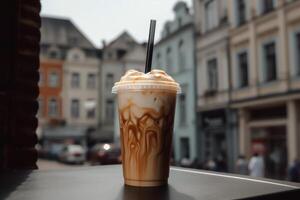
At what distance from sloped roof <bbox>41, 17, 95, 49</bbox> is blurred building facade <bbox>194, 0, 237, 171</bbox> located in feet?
66.6

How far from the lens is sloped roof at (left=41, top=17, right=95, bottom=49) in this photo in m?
38.2

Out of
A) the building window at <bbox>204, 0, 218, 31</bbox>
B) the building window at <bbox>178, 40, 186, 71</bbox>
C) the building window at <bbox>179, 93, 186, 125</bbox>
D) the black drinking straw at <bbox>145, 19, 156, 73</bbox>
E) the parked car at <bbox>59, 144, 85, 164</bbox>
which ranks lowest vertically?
the parked car at <bbox>59, 144, 85, 164</bbox>

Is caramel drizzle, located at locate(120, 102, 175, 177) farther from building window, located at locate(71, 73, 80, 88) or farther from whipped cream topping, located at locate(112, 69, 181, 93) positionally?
building window, located at locate(71, 73, 80, 88)

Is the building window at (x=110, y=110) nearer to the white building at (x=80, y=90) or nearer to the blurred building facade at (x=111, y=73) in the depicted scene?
the blurred building facade at (x=111, y=73)

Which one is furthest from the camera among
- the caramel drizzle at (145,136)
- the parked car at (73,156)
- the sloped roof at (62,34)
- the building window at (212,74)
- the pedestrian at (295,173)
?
the sloped roof at (62,34)

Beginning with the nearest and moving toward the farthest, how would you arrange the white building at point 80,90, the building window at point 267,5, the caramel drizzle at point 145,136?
1. the caramel drizzle at point 145,136
2. the building window at point 267,5
3. the white building at point 80,90

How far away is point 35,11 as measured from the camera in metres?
2.46

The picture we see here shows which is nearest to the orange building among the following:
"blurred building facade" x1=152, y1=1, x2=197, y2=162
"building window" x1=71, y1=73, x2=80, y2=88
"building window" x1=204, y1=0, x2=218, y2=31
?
"building window" x1=71, y1=73, x2=80, y2=88

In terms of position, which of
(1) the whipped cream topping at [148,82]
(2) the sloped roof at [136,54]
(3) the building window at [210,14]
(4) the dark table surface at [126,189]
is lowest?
(4) the dark table surface at [126,189]

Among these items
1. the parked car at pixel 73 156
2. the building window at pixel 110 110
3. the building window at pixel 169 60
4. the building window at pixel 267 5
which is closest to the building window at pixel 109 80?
the building window at pixel 110 110

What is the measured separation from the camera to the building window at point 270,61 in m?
15.1

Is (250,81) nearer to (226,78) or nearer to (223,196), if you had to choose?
(226,78)

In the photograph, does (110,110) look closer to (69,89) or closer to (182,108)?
(69,89)

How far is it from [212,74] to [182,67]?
3.11m
